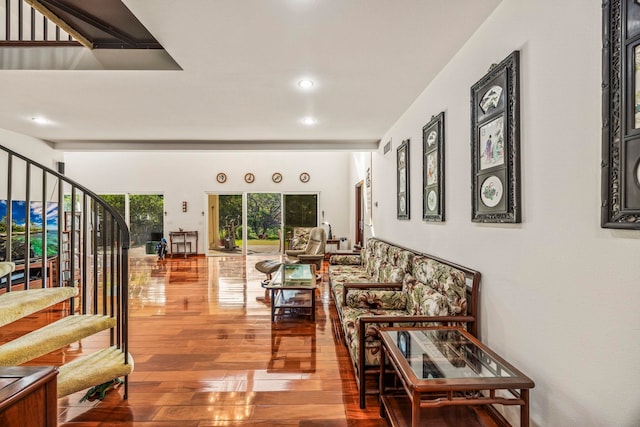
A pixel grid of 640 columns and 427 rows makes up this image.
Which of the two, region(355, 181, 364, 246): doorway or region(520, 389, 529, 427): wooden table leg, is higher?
region(355, 181, 364, 246): doorway

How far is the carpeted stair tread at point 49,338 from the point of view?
1.81 metres

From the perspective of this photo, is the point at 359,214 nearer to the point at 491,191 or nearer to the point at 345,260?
the point at 345,260

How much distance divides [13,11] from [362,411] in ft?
16.0

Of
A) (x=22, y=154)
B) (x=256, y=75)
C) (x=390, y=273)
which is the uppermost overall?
(x=256, y=75)

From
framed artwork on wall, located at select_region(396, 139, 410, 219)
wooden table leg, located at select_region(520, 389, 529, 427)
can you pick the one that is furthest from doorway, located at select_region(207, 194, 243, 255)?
wooden table leg, located at select_region(520, 389, 529, 427)

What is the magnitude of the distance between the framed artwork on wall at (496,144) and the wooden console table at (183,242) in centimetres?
861

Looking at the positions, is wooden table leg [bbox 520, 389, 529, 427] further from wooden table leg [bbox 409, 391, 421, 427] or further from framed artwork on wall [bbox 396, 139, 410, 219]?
framed artwork on wall [bbox 396, 139, 410, 219]

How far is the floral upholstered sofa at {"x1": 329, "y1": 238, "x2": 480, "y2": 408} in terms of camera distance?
7.09ft

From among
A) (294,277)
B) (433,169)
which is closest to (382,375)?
(433,169)

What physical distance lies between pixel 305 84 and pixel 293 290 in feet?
7.92

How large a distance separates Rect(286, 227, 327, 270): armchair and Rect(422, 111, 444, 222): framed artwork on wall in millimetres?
3719

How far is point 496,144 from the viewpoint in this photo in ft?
6.46

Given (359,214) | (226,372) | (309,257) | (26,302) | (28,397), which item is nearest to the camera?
(28,397)

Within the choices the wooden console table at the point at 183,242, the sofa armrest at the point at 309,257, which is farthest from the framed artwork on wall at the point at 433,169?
the wooden console table at the point at 183,242
